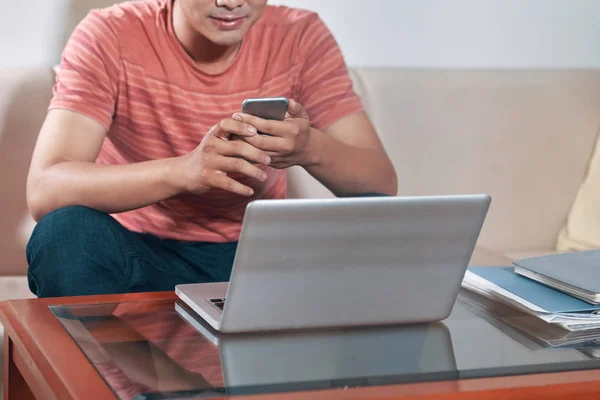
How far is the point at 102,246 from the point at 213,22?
0.47 metres

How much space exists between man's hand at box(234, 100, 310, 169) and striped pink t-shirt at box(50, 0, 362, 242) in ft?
0.83

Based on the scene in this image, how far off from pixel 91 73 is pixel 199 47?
0.21 m

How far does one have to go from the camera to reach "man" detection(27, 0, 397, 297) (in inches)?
52.3

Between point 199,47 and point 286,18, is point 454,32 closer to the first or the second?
point 286,18

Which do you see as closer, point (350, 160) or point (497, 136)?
point (350, 160)

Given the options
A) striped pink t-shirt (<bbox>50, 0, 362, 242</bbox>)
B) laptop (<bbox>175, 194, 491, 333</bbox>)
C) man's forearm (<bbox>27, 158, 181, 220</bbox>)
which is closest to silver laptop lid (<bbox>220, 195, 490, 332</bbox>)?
laptop (<bbox>175, 194, 491, 333</bbox>)

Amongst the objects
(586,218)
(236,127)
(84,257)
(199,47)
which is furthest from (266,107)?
(586,218)

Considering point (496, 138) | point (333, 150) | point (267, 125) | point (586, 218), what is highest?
point (267, 125)

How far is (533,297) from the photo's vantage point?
112 cm

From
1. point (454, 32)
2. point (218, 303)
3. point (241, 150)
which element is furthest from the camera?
point (454, 32)

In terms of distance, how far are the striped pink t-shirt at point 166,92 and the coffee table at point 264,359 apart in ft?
1.61

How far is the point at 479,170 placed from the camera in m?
2.06

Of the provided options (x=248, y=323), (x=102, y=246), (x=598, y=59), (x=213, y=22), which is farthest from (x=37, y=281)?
(x=598, y=59)

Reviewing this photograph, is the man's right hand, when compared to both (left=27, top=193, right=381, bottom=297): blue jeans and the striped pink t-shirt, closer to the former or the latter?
(left=27, top=193, right=381, bottom=297): blue jeans
